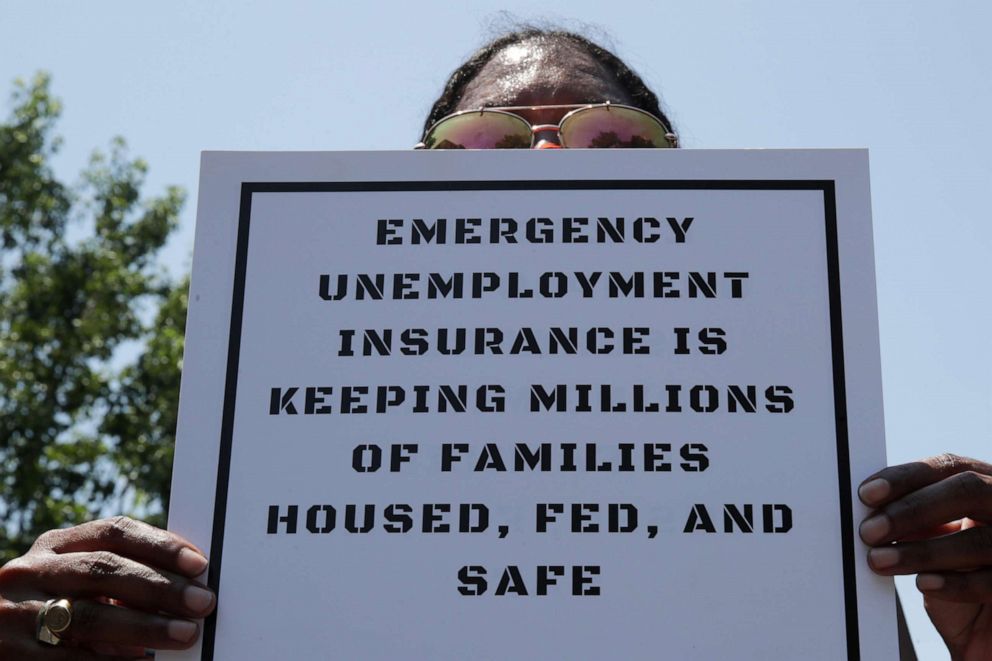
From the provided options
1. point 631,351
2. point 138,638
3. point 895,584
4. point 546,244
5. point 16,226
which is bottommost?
point 138,638

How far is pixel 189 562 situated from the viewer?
2182 millimetres

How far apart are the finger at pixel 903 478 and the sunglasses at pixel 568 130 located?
126 centimetres

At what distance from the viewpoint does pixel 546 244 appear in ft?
7.99

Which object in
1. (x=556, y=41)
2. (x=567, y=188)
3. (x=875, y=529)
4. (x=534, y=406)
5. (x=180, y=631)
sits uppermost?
(x=556, y=41)

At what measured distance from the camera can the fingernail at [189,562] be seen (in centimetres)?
218

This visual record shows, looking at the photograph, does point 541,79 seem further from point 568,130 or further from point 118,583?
point 118,583

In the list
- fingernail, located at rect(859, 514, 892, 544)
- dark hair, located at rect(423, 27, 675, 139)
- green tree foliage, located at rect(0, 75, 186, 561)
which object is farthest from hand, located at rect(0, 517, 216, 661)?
green tree foliage, located at rect(0, 75, 186, 561)

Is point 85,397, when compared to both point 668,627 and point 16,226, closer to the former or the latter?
point 16,226

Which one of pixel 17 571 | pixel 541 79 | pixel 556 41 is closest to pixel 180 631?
pixel 17 571

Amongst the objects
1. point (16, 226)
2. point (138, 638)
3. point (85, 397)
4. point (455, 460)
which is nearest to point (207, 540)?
point (138, 638)

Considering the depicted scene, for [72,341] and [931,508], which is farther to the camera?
[72,341]

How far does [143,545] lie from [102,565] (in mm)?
79

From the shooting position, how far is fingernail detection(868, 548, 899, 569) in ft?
6.98

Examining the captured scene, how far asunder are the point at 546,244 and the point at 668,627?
80cm
